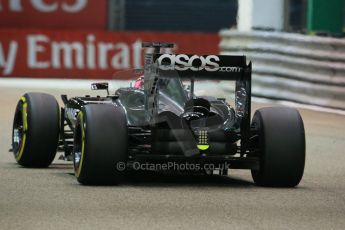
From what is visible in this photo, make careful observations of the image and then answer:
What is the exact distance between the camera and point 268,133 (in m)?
10.4

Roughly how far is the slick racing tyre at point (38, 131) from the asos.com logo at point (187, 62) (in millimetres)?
1647

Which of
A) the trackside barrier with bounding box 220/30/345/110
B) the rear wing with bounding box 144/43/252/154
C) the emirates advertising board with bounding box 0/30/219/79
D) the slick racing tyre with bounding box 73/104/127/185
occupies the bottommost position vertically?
the emirates advertising board with bounding box 0/30/219/79

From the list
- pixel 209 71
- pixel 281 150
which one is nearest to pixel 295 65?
pixel 209 71

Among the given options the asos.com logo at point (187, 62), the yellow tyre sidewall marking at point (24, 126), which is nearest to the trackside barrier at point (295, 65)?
the yellow tyre sidewall marking at point (24, 126)

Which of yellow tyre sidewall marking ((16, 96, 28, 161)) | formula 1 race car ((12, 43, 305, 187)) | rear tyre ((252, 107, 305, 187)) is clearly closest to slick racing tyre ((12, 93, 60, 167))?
yellow tyre sidewall marking ((16, 96, 28, 161))

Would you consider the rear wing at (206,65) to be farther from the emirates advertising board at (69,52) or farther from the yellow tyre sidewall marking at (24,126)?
the emirates advertising board at (69,52)

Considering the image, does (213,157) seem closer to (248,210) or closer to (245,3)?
(248,210)

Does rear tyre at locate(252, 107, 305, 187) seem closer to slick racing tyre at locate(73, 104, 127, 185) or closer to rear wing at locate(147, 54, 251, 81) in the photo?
rear wing at locate(147, 54, 251, 81)

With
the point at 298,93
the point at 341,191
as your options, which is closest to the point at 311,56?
the point at 298,93

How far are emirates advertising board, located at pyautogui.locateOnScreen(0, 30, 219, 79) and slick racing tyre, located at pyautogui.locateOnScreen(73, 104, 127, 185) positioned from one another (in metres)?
20.3

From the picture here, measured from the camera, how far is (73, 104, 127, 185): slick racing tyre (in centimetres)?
1003

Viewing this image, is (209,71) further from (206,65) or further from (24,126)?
(24,126)

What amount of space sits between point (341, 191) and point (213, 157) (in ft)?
3.71

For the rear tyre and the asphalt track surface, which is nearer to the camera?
the asphalt track surface
